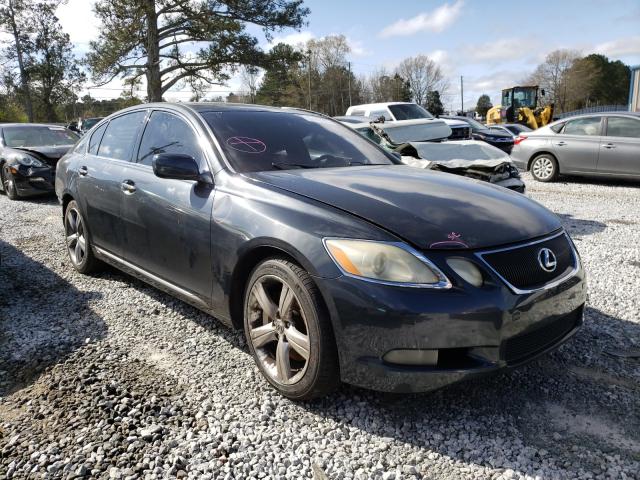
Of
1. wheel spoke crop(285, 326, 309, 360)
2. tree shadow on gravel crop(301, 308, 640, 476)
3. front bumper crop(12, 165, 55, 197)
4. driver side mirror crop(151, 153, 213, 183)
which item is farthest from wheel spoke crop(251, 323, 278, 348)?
front bumper crop(12, 165, 55, 197)

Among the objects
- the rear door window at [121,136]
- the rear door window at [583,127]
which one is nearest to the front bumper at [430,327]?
the rear door window at [121,136]

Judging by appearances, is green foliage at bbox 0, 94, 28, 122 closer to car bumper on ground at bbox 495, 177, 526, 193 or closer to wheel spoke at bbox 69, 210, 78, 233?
→ wheel spoke at bbox 69, 210, 78, 233

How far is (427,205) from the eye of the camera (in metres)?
2.51

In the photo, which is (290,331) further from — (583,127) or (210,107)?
(583,127)

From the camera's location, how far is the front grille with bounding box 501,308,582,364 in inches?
87.0

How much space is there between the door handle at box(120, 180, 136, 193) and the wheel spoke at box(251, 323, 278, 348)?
61.0 inches

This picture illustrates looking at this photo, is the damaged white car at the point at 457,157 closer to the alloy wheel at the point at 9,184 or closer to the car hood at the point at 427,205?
A: the car hood at the point at 427,205

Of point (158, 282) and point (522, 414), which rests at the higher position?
point (158, 282)

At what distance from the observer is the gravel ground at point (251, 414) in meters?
2.10

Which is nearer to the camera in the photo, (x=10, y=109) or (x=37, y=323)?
(x=37, y=323)

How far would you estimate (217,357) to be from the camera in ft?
9.97

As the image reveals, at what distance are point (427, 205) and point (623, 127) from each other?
955 cm

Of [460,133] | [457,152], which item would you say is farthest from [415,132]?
[460,133]

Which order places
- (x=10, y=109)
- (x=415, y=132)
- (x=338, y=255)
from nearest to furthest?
(x=338, y=255) → (x=415, y=132) → (x=10, y=109)
